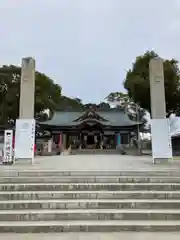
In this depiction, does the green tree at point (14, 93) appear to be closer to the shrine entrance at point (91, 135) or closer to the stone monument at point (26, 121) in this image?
the shrine entrance at point (91, 135)

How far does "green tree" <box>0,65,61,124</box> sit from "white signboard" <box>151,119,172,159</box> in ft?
88.4

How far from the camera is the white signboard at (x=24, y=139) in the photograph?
30.8 feet

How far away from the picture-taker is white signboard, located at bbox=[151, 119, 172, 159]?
930 cm

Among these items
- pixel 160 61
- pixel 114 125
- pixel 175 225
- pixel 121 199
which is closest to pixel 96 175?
pixel 121 199

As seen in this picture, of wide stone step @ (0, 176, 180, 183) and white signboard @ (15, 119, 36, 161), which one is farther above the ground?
white signboard @ (15, 119, 36, 161)

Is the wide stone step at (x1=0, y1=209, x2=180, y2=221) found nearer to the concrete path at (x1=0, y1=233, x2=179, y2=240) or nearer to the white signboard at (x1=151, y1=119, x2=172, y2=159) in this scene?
the concrete path at (x1=0, y1=233, x2=179, y2=240)

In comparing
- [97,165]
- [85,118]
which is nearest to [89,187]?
[97,165]

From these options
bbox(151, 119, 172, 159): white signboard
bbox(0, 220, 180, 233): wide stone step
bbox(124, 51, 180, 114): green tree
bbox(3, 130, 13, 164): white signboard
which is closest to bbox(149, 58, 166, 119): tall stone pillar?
bbox(151, 119, 172, 159): white signboard

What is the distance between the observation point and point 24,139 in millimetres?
9383

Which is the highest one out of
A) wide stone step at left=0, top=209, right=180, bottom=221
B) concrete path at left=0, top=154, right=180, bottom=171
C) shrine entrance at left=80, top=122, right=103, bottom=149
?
shrine entrance at left=80, top=122, right=103, bottom=149

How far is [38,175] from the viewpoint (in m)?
6.40

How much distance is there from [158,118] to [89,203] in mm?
5508

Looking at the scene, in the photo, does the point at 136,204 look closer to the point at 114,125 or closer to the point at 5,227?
the point at 5,227

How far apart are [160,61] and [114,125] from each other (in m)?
20.8
